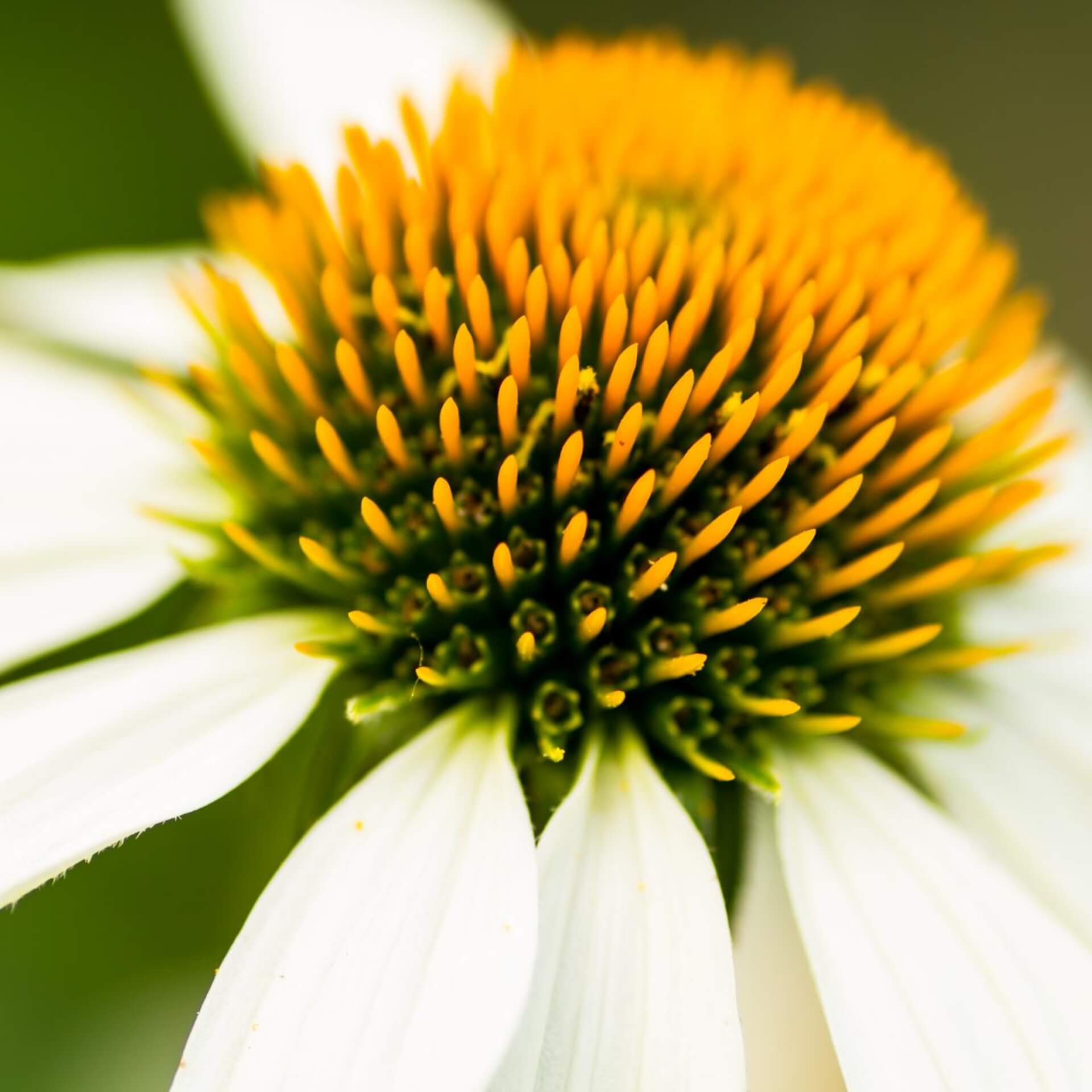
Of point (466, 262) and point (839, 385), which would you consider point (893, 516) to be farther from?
point (466, 262)

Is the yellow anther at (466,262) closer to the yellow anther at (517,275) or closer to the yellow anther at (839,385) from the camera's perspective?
the yellow anther at (517,275)

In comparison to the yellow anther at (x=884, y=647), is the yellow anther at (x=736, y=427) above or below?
above

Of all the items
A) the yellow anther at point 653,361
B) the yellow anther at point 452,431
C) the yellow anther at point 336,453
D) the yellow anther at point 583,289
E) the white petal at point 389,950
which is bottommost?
the white petal at point 389,950

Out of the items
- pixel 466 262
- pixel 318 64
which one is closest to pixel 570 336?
pixel 466 262

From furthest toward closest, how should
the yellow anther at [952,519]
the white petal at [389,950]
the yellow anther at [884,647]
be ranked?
the yellow anther at [952,519] < the yellow anther at [884,647] < the white petal at [389,950]

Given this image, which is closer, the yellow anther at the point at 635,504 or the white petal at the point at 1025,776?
the yellow anther at the point at 635,504

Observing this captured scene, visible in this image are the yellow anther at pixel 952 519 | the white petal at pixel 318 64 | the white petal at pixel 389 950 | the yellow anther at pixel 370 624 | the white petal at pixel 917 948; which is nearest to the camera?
the white petal at pixel 389 950

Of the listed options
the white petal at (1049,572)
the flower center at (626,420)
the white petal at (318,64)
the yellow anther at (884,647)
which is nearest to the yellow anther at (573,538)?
the flower center at (626,420)
